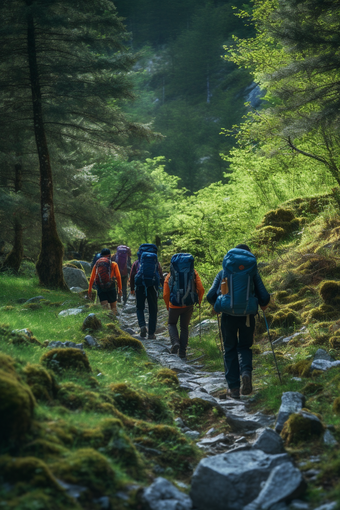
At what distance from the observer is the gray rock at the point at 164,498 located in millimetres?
2955

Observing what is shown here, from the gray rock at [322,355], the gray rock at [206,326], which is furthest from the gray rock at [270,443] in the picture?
the gray rock at [206,326]

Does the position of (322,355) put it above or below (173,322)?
below

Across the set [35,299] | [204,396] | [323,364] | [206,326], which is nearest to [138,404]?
[204,396]

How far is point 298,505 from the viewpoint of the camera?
305cm

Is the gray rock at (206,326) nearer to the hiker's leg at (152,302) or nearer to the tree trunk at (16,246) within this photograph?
the hiker's leg at (152,302)

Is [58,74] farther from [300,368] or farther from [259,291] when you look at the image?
[300,368]

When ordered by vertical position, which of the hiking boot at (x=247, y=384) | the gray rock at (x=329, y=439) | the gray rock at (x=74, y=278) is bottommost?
the hiking boot at (x=247, y=384)

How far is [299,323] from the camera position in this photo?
357 inches

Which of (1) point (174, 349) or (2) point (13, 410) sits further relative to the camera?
(1) point (174, 349)

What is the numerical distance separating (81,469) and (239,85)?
211 ft

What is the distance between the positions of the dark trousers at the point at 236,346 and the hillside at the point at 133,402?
0.35 m

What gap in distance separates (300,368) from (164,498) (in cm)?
396

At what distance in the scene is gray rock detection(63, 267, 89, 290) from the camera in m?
18.5

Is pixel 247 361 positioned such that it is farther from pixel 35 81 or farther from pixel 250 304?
pixel 35 81
